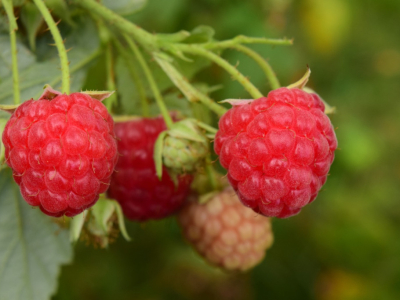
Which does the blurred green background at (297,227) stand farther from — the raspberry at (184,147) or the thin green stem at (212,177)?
the raspberry at (184,147)

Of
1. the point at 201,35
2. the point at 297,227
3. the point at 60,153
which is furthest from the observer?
the point at 297,227

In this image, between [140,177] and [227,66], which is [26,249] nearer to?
[140,177]

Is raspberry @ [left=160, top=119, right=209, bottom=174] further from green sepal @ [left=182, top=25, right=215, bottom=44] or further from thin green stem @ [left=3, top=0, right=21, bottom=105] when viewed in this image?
thin green stem @ [left=3, top=0, right=21, bottom=105]

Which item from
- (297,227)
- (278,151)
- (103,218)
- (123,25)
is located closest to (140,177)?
(103,218)

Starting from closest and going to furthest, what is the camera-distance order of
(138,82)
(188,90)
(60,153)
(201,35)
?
1. (60,153)
2. (188,90)
3. (201,35)
4. (138,82)

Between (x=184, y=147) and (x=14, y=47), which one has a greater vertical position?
(x=14, y=47)

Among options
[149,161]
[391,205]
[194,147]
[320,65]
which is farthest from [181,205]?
[391,205]

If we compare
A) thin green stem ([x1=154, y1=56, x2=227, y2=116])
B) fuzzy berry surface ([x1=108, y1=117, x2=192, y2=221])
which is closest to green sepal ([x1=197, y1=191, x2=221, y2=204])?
fuzzy berry surface ([x1=108, y1=117, x2=192, y2=221])

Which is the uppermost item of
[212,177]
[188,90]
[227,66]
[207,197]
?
[227,66]
